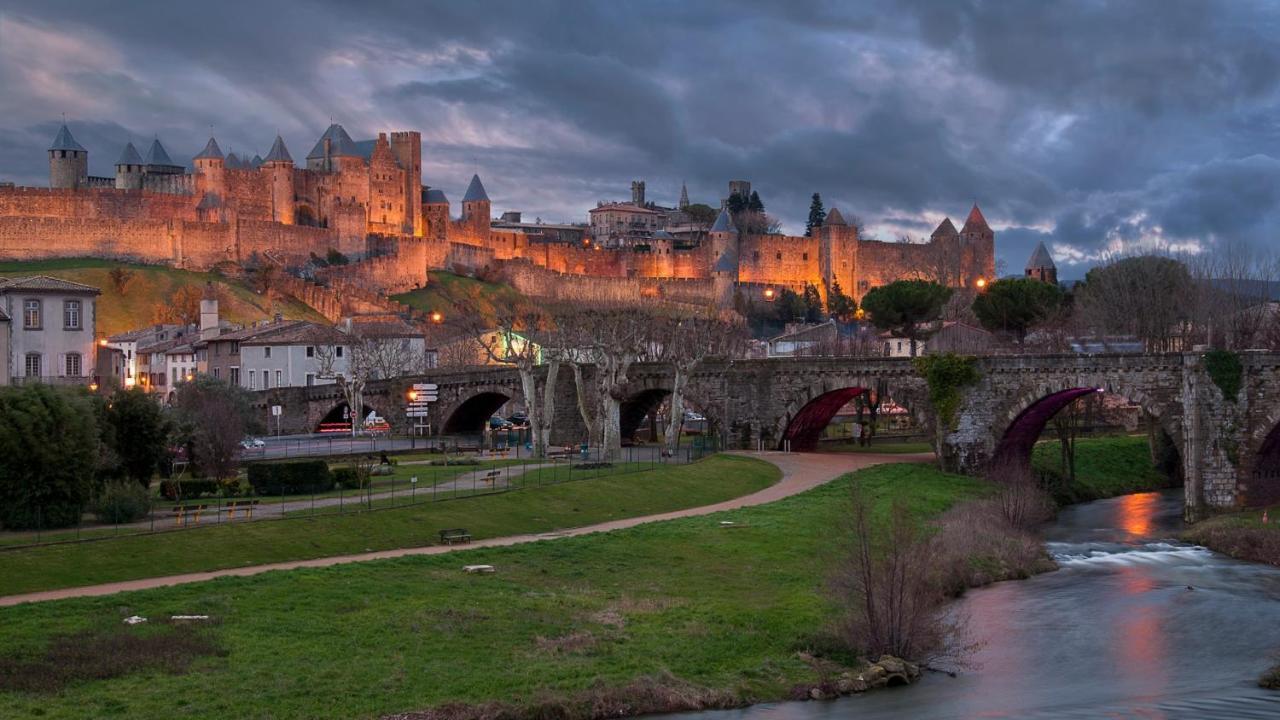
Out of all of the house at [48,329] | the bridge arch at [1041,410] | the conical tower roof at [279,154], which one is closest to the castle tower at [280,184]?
the conical tower roof at [279,154]

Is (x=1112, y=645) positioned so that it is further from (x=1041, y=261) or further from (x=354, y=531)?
(x=1041, y=261)

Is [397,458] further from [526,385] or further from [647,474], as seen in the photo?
[647,474]

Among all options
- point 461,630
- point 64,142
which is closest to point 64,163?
point 64,142

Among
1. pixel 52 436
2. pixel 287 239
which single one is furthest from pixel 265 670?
pixel 287 239

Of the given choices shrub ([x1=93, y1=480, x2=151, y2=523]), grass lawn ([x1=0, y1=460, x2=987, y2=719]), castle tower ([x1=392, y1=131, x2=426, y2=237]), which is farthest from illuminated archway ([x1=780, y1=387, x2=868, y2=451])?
castle tower ([x1=392, y1=131, x2=426, y2=237])

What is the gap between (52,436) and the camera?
3072cm

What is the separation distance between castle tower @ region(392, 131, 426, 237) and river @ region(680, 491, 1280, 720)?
118 m

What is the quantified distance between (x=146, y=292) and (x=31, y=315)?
208 feet

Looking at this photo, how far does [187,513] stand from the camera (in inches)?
1283

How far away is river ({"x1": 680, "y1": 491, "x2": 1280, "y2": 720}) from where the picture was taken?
2341 cm

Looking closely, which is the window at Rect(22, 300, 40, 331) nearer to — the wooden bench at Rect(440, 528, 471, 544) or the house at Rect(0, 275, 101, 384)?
the house at Rect(0, 275, 101, 384)

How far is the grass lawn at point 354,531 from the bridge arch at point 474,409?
20492 millimetres

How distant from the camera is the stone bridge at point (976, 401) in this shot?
43156 mm

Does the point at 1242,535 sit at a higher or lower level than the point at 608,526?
lower
